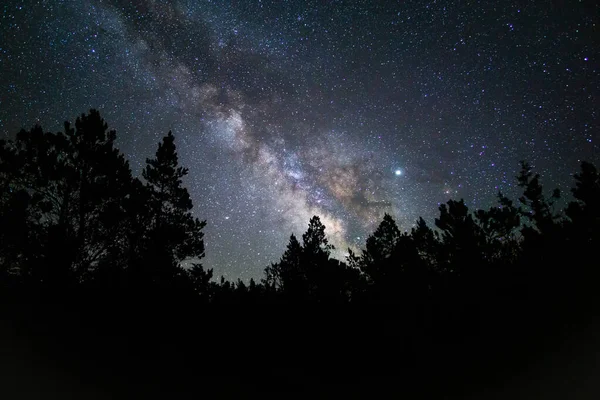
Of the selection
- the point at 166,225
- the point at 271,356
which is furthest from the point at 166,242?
the point at 271,356

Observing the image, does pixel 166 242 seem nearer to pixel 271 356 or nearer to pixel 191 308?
pixel 191 308

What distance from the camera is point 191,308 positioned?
14641 mm

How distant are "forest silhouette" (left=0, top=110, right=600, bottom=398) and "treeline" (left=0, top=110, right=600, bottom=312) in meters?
0.09

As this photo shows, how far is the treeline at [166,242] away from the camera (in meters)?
13.7

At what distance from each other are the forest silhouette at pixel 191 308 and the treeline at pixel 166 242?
94 millimetres

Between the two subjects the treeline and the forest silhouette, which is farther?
the treeline

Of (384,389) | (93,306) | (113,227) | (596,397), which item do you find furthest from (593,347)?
(113,227)

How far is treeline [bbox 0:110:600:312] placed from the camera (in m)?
13.7

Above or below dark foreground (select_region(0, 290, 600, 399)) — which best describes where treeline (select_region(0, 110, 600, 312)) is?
above

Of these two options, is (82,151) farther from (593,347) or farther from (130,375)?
(593,347)

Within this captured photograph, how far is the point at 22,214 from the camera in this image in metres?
13.8

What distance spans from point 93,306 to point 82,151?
9273mm

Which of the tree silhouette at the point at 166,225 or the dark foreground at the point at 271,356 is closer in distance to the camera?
the dark foreground at the point at 271,356

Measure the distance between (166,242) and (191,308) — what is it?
502 centimetres
